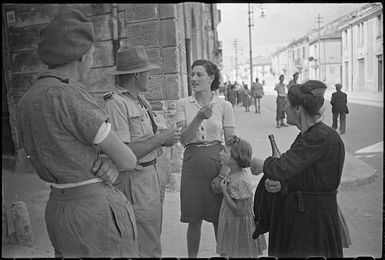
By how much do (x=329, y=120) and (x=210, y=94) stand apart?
0.98 meters

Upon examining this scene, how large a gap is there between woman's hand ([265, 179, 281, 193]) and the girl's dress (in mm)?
396

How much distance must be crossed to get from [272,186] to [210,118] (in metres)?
0.77

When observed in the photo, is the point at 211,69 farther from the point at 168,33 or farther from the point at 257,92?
the point at 168,33

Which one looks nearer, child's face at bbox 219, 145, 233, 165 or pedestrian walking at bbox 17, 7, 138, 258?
pedestrian walking at bbox 17, 7, 138, 258

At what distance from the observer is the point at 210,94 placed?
9.39ft

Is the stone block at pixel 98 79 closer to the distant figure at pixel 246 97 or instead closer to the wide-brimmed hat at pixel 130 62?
the distant figure at pixel 246 97

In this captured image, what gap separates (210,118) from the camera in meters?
2.79

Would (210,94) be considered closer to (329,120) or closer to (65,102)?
(329,120)

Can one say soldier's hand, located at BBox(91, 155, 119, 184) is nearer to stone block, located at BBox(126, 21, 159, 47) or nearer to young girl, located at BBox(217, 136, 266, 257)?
young girl, located at BBox(217, 136, 266, 257)

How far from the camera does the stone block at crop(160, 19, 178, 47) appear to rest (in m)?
4.51

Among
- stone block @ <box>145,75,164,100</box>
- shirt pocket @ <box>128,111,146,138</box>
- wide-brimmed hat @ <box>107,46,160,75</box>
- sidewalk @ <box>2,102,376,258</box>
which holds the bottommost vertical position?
sidewalk @ <box>2,102,376,258</box>

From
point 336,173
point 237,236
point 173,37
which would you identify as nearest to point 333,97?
point 336,173

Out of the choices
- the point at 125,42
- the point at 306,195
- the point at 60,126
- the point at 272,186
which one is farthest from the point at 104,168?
the point at 125,42

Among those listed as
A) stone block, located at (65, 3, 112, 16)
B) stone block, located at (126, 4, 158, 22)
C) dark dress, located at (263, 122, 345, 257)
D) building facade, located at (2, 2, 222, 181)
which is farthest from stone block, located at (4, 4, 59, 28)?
dark dress, located at (263, 122, 345, 257)
